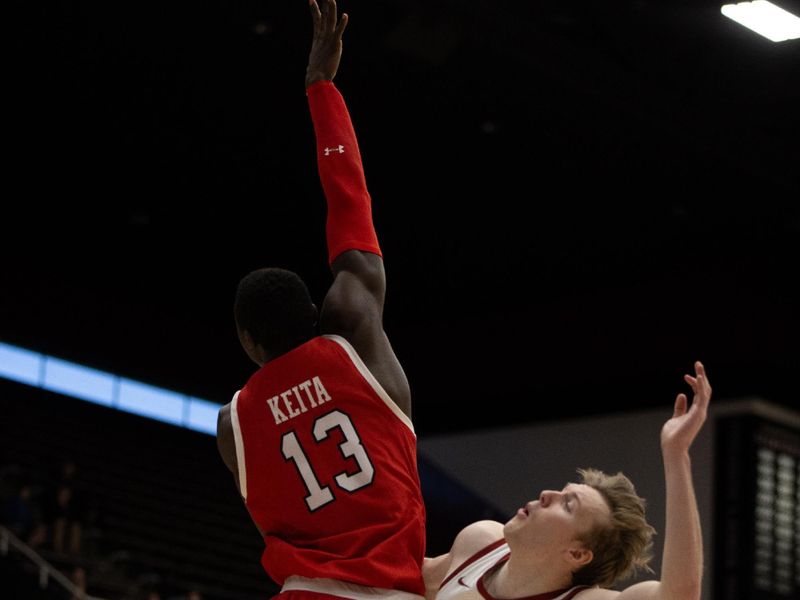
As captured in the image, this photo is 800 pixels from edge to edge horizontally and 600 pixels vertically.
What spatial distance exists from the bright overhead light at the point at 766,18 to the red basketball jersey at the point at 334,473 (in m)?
5.40

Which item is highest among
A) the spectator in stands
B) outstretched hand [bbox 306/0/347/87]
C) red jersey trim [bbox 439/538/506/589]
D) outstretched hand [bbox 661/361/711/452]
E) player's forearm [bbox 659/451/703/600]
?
the spectator in stands

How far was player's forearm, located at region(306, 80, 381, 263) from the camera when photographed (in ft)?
10.5

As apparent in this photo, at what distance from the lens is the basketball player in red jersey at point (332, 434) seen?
3.01 m

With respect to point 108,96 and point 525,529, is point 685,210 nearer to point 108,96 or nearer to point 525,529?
point 108,96

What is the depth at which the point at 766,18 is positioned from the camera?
7.87m

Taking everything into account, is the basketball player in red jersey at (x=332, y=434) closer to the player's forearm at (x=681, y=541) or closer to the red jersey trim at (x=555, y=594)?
the red jersey trim at (x=555, y=594)

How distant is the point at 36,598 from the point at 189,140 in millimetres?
6138

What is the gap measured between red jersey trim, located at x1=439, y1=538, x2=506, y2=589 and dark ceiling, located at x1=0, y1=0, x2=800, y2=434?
760 centimetres

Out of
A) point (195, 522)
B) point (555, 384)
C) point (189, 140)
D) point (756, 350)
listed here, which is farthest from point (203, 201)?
point (756, 350)

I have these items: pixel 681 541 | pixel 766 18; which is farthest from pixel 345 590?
pixel 766 18

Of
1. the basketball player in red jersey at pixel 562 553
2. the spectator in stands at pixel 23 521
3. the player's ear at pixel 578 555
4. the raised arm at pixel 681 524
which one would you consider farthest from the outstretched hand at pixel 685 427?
the spectator in stands at pixel 23 521

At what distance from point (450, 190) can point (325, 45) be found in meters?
11.8

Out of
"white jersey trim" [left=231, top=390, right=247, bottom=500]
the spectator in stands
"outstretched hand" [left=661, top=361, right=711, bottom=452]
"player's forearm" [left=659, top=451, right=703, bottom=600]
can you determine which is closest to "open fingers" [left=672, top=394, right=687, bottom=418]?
"outstretched hand" [left=661, top=361, right=711, bottom=452]

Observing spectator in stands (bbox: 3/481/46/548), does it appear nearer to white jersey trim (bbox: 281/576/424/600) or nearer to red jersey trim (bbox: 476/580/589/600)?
red jersey trim (bbox: 476/580/589/600)
